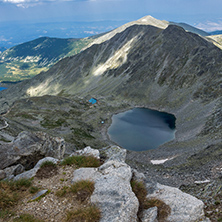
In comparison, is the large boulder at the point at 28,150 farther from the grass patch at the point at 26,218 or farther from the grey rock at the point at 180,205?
the grey rock at the point at 180,205

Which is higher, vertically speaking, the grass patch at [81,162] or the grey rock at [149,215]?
the grey rock at [149,215]

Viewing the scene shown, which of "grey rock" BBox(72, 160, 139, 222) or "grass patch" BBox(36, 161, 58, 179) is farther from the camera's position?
"grass patch" BBox(36, 161, 58, 179)

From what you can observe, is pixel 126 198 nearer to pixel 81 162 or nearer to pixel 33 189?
pixel 81 162

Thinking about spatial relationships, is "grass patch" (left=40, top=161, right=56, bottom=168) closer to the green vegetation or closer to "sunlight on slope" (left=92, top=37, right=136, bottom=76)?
the green vegetation

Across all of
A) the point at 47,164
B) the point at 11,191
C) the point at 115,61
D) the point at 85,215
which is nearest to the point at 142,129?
the point at 47,164

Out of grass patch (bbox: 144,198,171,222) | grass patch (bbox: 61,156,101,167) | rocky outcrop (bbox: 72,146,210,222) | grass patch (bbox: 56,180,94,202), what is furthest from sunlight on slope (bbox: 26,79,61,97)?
grass patch (bbox: 144,198,171,222)

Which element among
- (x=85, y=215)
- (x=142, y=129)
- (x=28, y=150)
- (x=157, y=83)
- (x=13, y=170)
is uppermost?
(x=85, y=215)

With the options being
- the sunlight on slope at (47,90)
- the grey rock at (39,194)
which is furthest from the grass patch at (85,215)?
the sunlight on slope at (47,90)
